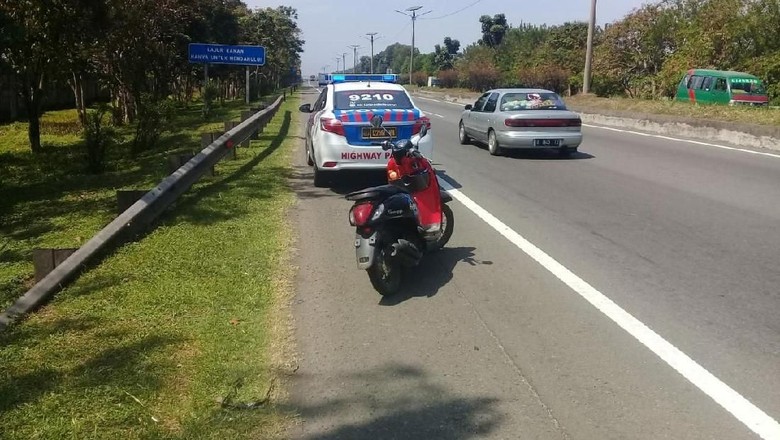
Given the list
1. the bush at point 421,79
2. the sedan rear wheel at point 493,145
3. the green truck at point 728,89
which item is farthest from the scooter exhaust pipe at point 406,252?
the bush at point 421,79

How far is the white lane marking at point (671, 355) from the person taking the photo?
3430 millimetres

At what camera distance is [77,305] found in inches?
→ 194

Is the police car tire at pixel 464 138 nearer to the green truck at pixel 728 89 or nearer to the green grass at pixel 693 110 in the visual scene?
the green grass at pixel 693 110

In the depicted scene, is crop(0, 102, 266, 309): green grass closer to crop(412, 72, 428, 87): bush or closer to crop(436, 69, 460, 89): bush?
crop(436, 69, 460, 89): bush

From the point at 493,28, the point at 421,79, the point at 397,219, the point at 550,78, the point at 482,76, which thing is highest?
the point at 493,28

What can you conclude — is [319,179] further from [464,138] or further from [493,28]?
[493,28]

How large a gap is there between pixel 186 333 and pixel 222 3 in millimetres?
35033

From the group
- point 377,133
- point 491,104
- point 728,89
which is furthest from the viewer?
point 728,89

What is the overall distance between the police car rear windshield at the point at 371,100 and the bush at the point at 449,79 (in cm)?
7877

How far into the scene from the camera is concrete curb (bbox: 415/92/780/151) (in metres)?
16.8

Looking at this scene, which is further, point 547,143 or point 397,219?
point 547,143

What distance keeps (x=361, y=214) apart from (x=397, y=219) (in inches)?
15.2

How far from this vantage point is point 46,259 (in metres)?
5.31

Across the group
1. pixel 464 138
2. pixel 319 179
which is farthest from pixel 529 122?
pixel 319 179
